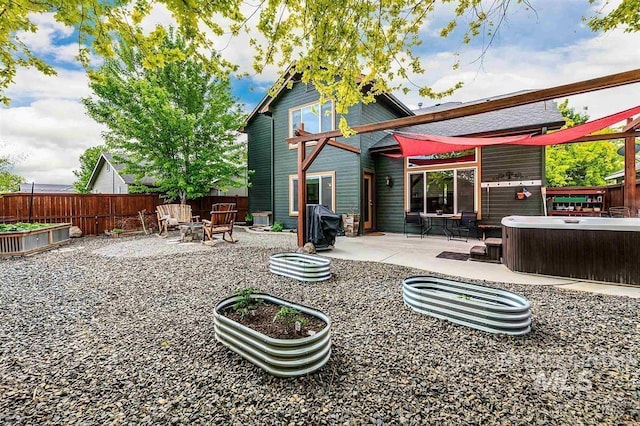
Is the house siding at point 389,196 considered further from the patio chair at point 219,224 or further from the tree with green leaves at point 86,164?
the tree with green leaves at point 86,164

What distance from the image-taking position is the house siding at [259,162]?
12.0 meters

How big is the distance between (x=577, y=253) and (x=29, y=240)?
10652mm

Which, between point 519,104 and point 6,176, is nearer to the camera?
point 519,104

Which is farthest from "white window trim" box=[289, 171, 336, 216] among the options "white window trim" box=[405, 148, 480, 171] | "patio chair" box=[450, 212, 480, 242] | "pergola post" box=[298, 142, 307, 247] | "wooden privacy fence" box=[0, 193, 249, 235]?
"wooden privacy fence" box=[0, 193, 249, 235]

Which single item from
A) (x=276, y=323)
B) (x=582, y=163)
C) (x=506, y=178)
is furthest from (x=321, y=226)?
(x=582, y=163)

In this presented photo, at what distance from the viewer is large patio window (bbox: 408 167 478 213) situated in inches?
311

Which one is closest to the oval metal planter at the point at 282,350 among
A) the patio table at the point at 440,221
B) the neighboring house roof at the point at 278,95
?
the patio table at the point at 440,221

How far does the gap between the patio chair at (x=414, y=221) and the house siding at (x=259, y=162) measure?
5750mm

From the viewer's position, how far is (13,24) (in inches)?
92.0

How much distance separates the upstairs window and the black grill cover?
375 cm

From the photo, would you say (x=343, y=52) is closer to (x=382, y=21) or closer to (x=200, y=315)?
(x=382, y=21)

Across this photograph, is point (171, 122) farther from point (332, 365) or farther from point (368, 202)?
point (332, 365)

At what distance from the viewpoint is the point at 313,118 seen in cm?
993

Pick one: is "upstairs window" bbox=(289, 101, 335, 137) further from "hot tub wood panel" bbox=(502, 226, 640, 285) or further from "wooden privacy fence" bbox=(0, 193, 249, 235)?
"hot tub wood panel" bbox=(502, 226, 640, 285)
